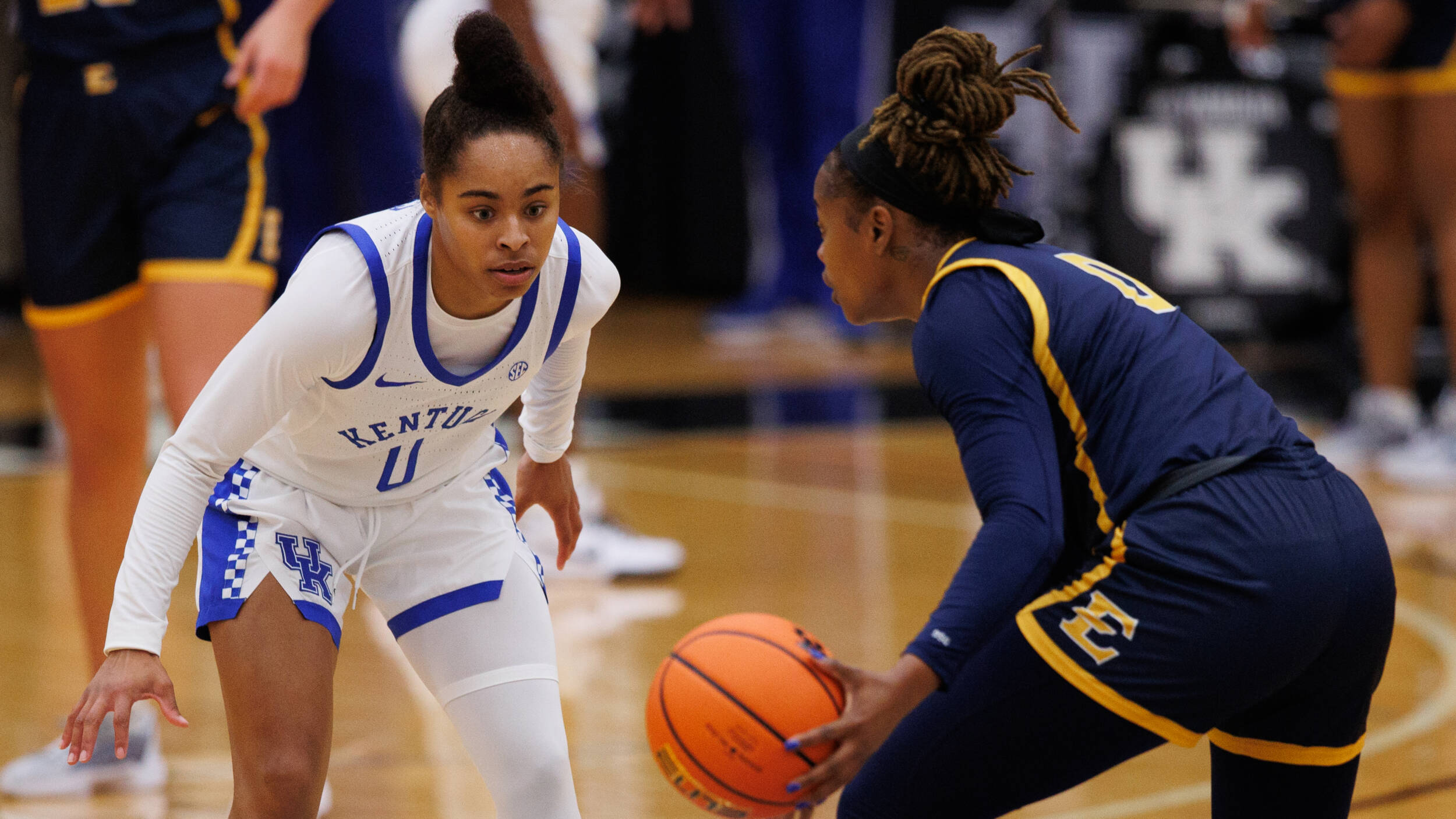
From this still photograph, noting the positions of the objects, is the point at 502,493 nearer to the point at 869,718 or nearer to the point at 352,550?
the point at 352,550

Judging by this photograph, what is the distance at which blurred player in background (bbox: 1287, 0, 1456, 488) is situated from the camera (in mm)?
6176

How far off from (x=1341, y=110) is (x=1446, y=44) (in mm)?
498

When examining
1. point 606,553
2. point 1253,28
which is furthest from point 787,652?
point 1253,28

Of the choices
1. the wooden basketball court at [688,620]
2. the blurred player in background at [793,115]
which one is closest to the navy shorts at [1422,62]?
the wooden basketball court at [688,620]

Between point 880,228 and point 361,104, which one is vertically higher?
point 880,228

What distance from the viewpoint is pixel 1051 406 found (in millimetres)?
2213

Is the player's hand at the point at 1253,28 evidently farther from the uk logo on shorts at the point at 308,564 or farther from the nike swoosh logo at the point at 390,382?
the uk logo on shorts at the point at 308,564

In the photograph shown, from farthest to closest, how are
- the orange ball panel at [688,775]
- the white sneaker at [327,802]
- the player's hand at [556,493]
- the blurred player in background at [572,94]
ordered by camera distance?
the blurred player in background at [572,94], the white sneaker at [327,802], the player's hand at [556,493], the orange ball panel at [688,775]

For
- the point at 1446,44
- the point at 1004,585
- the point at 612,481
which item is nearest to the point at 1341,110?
the point at 1446,44

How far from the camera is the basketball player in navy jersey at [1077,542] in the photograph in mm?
2064

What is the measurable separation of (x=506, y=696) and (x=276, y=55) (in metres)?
1.46

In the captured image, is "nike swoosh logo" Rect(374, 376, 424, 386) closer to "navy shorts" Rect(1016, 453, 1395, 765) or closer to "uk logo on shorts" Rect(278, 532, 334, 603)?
"uk logo on shorts" Rect(278, 532, 334, 603)

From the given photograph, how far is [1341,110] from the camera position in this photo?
6.51 m

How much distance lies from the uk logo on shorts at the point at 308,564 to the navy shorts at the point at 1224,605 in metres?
1.04
